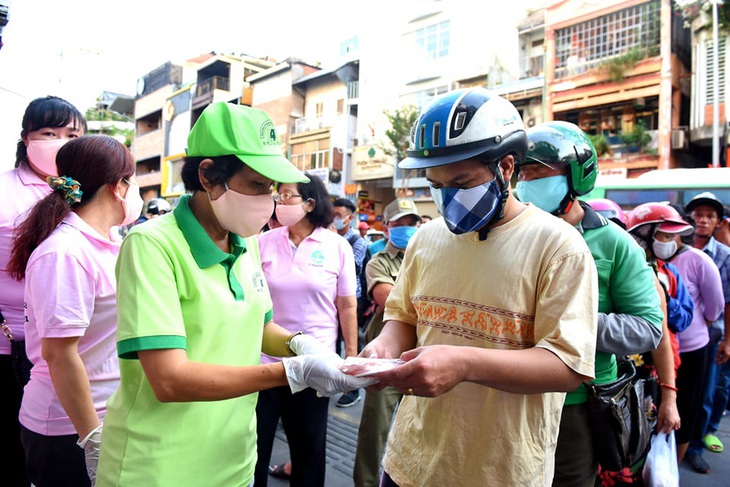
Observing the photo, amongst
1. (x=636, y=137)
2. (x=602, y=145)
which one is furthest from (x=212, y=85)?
(x=636, y=137)

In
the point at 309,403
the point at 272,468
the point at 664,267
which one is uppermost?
the point at 664,267

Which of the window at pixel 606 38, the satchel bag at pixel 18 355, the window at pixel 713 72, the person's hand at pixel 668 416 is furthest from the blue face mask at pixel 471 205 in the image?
the window at pixel 606 38

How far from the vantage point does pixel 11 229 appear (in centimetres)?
238

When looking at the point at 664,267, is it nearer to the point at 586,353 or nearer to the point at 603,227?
the point at 603,227

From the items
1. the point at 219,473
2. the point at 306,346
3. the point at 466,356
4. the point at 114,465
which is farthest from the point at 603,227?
the point at 114,465

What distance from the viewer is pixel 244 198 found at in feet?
5.79

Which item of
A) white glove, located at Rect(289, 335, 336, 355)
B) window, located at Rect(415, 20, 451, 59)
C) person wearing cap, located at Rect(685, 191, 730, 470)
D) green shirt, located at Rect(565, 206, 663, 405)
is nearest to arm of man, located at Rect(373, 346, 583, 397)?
white glove, located at Rect(289, 335, 336, 355)

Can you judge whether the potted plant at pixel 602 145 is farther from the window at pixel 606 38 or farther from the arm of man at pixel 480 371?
the arm of man at pixel 480 371

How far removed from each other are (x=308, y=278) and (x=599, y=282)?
1738 millimetres

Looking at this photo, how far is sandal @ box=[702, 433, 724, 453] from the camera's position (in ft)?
14.6

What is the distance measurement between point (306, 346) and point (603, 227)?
4.54ft

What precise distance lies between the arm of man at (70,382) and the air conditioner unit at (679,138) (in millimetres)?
21123

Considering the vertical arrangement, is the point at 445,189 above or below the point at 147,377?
above

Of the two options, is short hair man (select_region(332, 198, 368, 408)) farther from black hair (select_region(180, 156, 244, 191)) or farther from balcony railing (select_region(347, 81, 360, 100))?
balcony railing (select_region(347, 81, 360, 100))
